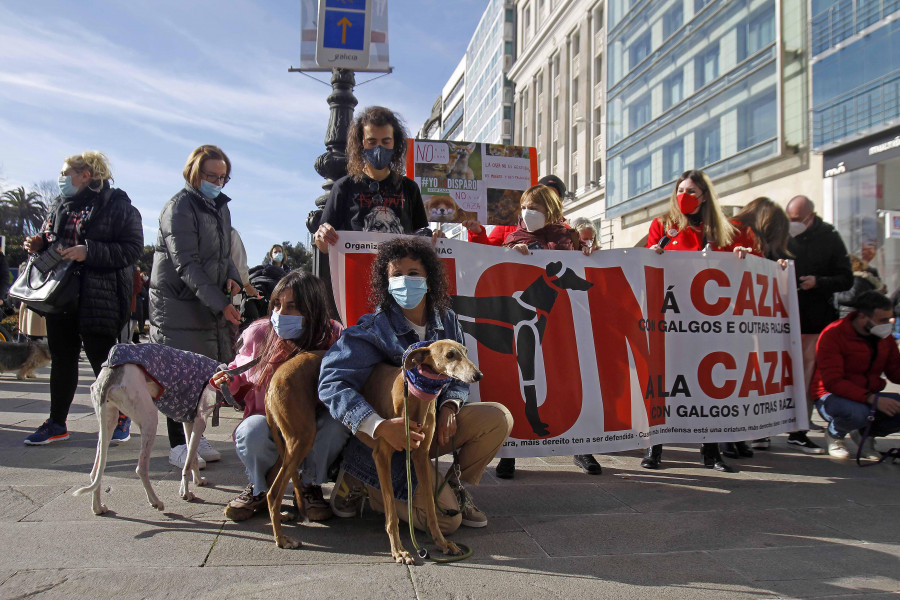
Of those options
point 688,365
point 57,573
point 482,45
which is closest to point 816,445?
point 688,365

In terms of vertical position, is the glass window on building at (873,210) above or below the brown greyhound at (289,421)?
above

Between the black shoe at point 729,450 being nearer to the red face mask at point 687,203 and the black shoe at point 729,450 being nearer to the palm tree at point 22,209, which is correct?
the red face mask at point 687,203

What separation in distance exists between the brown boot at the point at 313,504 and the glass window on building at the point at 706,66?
2280 centimetres

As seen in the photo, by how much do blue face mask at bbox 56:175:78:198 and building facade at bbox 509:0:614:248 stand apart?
28.4 meters

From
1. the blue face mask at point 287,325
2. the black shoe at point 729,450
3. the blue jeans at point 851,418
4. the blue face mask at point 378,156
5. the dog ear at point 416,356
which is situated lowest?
the black shoe at point 729,450

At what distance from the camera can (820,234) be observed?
5.25m

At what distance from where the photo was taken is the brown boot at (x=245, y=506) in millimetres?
3031

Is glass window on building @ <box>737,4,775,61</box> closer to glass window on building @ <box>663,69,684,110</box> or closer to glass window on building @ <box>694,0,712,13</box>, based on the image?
glass window on building @ <box>694,0,712,13</box>

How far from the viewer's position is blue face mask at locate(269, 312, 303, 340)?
10.2 feet

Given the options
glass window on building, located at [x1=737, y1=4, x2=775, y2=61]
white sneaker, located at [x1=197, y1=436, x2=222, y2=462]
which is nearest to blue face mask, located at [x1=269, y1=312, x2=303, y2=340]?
white sneaker, located at [x1=197, y1=436, x2=222, y2=462]

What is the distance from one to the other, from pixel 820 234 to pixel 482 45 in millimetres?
62444

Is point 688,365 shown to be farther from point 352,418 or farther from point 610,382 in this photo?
point 352,418

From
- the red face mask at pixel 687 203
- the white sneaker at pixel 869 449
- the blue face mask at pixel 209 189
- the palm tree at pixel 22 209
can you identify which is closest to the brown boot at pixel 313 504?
the blue face mask at pixel 209 189

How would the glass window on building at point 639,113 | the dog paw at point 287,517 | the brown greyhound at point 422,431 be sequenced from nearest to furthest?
the brown greyhound at point 422,431, the dog paw at point 287,517, the glass window on building at point 639,113
